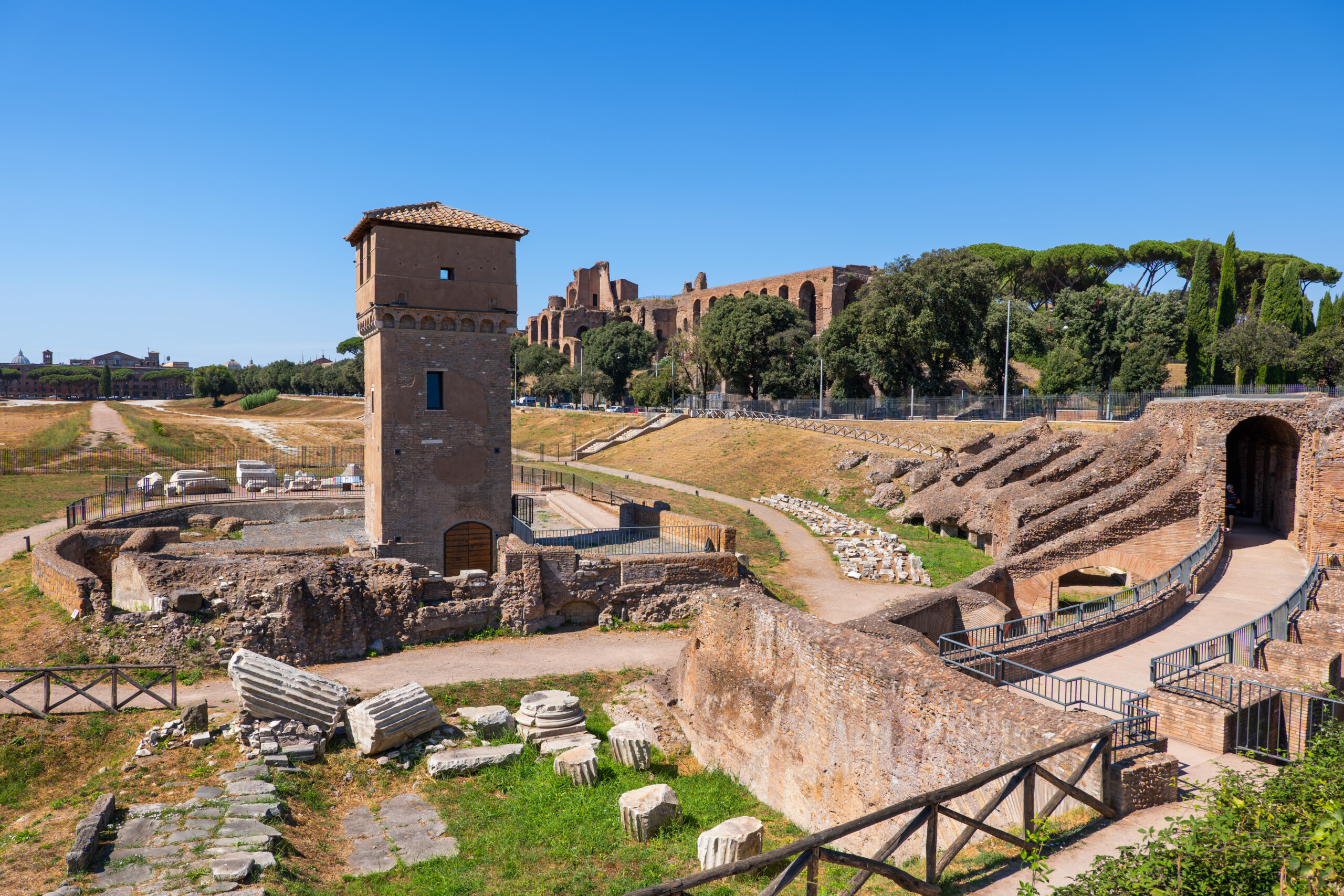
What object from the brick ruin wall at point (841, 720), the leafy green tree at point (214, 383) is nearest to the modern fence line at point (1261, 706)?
the brick ruin wall at point (841, 720)

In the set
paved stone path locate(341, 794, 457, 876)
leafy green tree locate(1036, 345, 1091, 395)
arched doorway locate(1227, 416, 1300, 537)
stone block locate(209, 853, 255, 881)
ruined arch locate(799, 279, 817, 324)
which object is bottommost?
paved stone path locate(341, 794, 457, 876)

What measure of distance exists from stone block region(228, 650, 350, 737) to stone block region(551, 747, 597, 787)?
4.14 metres

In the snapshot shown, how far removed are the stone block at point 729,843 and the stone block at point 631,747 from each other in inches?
161

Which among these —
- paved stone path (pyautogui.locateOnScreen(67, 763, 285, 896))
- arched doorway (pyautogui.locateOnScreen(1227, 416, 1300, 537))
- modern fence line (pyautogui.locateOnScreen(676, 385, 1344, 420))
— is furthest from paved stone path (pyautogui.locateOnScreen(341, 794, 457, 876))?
modern fence line (pyautogui.locateOnScreen(676, 385, 1344, 420))

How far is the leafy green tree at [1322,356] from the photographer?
43500 mm

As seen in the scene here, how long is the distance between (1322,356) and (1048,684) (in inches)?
1835

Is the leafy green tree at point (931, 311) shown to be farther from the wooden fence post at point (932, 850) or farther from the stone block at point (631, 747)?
the wooden fence post at point (932, 850)

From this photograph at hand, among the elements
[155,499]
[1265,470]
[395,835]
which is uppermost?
[1265,470]

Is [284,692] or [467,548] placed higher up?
[467,548]

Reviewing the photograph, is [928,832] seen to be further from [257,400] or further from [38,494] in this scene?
[257,400]

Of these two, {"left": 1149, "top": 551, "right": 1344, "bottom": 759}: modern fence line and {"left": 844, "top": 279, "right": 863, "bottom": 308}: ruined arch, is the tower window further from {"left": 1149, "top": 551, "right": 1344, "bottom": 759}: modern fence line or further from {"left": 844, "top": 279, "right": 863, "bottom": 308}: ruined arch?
{"left": 844, "top": 279, "right": 863, "bottom": 308}: ruined arch

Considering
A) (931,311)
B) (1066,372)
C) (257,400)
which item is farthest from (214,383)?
(1066,372)

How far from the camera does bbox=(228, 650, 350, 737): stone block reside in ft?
41.6

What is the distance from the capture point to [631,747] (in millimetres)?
12781
